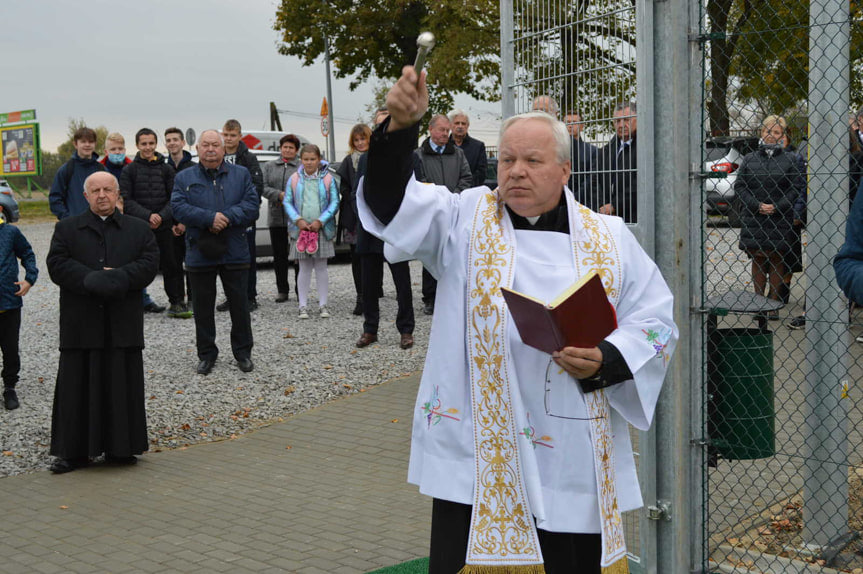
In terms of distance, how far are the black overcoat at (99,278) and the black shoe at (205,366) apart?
269 centimetres

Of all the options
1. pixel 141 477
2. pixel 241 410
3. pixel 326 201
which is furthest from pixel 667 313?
pixel 326 201

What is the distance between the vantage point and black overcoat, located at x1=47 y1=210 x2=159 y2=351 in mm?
6840

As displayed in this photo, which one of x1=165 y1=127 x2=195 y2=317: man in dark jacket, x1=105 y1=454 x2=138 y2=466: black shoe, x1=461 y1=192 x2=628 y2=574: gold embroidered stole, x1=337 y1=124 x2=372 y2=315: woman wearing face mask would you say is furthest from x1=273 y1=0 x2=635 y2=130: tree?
x1=165 y1=127 x2=195 y2=317: man in dark jacket

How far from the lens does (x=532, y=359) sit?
127 inches

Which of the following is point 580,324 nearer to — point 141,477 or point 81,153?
point 141,477

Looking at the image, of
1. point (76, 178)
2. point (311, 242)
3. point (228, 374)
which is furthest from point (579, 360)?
point (76, 178)

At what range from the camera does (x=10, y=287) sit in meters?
8.26

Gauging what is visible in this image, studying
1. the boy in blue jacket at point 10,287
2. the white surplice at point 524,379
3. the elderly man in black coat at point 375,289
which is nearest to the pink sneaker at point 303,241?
the elderly man in black coat at point 375,289

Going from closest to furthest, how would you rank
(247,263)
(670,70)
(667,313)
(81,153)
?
(667,313) < (670,70) < (247,263) < (81,153)

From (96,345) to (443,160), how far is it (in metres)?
4.97

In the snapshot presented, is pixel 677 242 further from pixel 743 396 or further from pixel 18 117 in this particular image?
pixel 18 117

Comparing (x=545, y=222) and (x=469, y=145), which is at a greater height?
(x=469, y=145)

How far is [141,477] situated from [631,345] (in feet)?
15.1

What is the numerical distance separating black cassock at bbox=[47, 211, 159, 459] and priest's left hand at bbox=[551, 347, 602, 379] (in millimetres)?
4479
